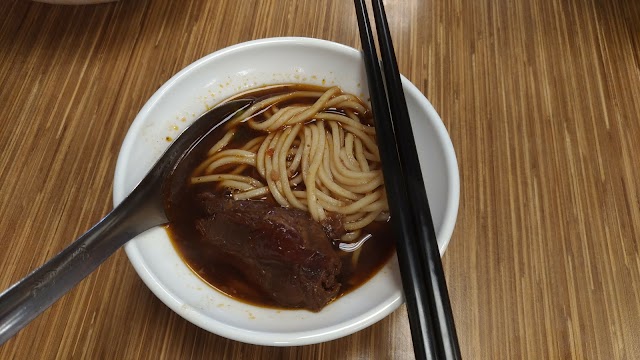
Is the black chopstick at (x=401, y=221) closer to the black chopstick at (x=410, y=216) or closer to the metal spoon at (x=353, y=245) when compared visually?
the black chopstick at (x=410, y=216)

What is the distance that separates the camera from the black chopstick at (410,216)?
101 cm

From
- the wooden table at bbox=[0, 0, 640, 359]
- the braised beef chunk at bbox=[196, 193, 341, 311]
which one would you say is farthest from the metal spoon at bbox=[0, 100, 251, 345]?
the wooden table at bbox=[0, 0, 640, 359]

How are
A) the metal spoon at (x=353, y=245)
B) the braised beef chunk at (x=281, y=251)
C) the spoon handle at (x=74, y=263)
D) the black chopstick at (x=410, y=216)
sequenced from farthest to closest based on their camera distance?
the metal spoon at (x=353, y=245) → the braised beef chunk at (x=281, y=251) → the black chopstick at (x=410, y=216) → the spoon handle at (x=74, y=263)

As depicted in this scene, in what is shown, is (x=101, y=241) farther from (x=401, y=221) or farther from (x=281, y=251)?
(x=401, y=221)

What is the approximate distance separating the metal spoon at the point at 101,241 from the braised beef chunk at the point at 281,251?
6.7 inches

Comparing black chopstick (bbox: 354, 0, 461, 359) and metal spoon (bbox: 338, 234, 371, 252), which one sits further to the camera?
metal spoon (bbox: 338, 234, 371, 252)

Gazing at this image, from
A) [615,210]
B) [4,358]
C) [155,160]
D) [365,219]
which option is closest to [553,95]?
[615,210]

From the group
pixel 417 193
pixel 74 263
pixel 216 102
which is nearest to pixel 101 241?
pixel 74 263

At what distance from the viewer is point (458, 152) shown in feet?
5.31

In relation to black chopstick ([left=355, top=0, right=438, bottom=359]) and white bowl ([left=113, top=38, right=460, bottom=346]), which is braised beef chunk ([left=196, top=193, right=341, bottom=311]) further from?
black chopstick ([left=355, top=0, right=438, bottom=359])

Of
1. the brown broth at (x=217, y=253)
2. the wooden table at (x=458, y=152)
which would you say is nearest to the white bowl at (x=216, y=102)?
the brown broth at (x=217, y=253)

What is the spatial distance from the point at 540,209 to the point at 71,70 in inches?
63.2

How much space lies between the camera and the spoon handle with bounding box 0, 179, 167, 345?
0.91 metres

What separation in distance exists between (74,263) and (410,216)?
70 centimetres
